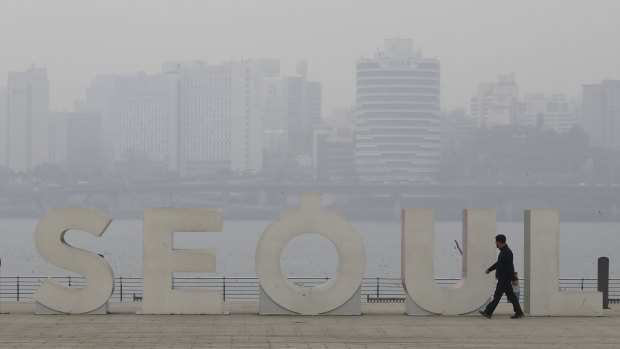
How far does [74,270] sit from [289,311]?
3998 millimetres

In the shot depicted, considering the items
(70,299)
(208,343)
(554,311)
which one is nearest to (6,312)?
(70,299)

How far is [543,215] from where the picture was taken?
71.9 feet

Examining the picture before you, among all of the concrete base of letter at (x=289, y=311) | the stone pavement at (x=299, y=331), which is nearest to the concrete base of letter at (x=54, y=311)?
the stone pavement at (x=299, y=331)

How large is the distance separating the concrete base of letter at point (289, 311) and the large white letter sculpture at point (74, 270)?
109 inches

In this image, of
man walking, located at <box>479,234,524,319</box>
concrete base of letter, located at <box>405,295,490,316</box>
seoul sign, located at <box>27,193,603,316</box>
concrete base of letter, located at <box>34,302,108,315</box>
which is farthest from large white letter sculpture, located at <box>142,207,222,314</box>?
man walking, located at <box>479,234,524,319</box>

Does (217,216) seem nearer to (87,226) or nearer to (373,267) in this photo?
(87,226)

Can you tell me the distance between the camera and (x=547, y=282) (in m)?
21.7

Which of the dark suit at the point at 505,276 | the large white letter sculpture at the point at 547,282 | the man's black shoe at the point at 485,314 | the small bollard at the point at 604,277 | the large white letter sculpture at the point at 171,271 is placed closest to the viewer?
the dark suit at the point at 505,276

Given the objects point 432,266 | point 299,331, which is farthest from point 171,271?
point 432,266

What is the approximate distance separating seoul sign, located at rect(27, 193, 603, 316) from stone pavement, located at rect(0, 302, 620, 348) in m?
0.39

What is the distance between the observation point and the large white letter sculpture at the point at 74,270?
21234 millimetres

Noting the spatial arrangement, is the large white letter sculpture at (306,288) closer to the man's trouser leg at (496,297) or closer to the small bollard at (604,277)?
the man's trouser leg at (496,297)

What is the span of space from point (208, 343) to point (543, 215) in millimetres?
7964

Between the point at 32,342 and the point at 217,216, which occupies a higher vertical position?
the point at 217,216
